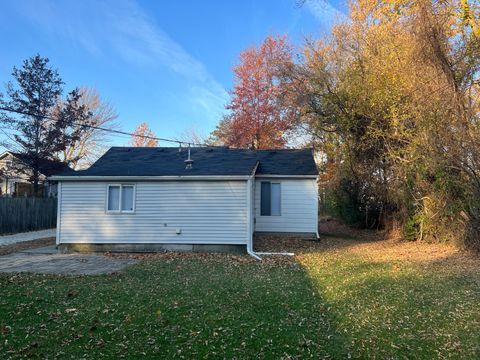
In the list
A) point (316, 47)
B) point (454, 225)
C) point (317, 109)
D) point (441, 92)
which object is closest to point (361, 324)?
point (441, 92)

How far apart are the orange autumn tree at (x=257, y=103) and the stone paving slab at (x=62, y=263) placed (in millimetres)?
18477

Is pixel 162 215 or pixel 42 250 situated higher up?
Answer: pixel 162 215

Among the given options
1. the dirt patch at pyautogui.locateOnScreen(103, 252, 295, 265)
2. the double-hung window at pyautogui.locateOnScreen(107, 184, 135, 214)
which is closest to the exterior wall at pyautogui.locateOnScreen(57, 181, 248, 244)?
the double-hung window at pyautogui.locateOnScreen(107, 184, 135, 214)

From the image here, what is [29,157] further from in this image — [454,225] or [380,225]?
[454,225]

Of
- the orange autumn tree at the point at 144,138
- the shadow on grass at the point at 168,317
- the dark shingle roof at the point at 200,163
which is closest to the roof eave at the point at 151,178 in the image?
the dark shingle roof at the point at 200,163

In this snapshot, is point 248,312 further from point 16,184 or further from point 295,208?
point 16,184

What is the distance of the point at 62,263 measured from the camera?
10547mm

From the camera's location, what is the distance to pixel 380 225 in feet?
64.4

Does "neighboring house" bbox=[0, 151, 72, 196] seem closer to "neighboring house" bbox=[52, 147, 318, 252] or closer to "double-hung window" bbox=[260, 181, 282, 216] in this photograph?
"neighboring house" bbox=[52, 147, 318, 252]

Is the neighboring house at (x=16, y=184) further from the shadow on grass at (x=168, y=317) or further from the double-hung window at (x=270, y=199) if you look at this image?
the shadow on grass at (x=168, y=317)

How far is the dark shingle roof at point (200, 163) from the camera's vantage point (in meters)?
12.8

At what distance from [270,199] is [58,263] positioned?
849cm

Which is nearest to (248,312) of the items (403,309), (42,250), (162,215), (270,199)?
(403,309)

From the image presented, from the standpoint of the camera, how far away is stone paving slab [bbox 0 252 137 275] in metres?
9.41
